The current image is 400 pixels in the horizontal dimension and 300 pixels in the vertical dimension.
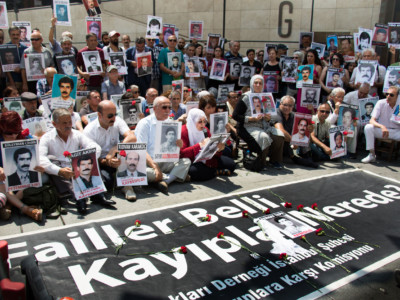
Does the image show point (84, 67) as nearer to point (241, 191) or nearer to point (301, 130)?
point (241, 191)

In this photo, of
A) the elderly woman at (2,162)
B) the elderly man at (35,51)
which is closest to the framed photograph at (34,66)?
the elderly man at (35,51)

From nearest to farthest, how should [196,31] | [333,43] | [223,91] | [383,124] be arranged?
1. [383,124]
2. [223,91]
3. [333,43]
4. [196,31]

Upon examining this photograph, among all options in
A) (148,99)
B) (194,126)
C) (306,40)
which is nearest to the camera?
(194,126)

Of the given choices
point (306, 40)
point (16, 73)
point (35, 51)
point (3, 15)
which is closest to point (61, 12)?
point (3, 15)

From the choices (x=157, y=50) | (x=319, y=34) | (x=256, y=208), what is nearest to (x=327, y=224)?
(x=256, y=208)

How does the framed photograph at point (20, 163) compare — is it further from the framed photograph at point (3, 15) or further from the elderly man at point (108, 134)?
the framed photograph at point (3, 15)

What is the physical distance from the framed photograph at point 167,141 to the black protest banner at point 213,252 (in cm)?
91

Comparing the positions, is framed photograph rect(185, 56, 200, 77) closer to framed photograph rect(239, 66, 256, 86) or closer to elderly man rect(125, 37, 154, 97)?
elderly man rect(125, 37, 154, 97)

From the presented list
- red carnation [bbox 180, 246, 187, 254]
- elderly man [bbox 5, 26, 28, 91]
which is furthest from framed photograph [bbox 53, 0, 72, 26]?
red carnation [bbox 180, 246, 187, 254]

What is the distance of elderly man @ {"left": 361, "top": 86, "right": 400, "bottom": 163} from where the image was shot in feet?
22.9

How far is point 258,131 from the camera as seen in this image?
6434mm

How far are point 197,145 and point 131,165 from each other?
1123 mm

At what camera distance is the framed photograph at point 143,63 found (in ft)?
26.3

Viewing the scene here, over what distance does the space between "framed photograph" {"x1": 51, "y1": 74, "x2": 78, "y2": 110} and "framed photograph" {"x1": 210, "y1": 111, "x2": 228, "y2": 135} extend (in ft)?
7.52
